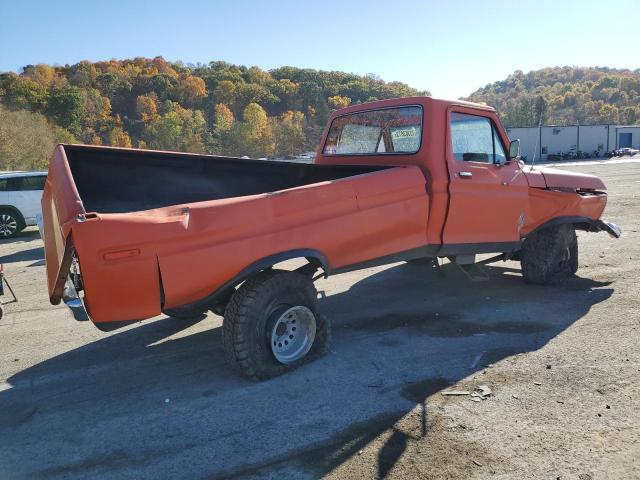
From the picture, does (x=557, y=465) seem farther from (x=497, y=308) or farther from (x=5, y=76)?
(x=5, y=76)

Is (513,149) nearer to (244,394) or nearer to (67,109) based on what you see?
(244,394)

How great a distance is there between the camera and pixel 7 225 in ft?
42.6

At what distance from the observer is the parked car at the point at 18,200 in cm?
1298

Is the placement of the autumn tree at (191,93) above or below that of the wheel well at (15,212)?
above

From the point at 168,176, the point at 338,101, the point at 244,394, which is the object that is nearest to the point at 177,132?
the point at 338,101

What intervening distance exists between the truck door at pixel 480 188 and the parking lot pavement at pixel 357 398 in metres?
0.84

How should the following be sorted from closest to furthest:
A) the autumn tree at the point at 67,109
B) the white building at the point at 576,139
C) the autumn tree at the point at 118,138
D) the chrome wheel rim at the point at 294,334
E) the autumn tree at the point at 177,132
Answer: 1. the chrome wheel rim at the point at 294,334
2. the white building at the point at 576,139
3. the autumn tree at the point at 177,132
4. the autumn tree at the point at 118,138
5. the autumn tree at the point at 67,109

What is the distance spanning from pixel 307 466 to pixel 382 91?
80140 mm

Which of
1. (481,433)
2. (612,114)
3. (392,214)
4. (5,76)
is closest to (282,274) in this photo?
(392,214)

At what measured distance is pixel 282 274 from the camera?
12.7 ft

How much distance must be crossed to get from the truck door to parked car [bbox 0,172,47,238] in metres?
11.9

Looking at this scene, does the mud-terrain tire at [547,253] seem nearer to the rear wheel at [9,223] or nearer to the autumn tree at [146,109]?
the rear wheel at [9,223]

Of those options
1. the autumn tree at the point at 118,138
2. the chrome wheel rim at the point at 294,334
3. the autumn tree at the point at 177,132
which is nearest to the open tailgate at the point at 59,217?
Result: the chrome wheel rim at the point at 294,334

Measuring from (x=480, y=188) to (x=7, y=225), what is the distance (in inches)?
A: 494
